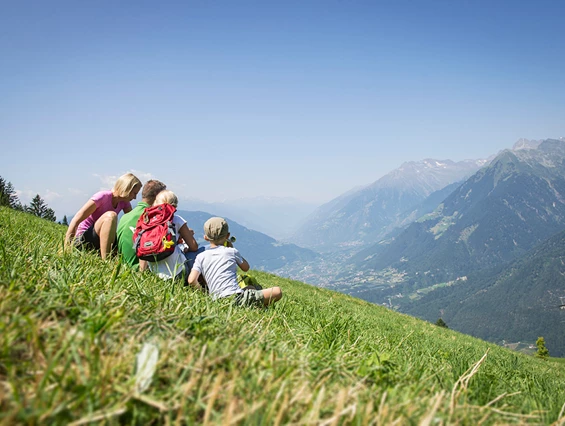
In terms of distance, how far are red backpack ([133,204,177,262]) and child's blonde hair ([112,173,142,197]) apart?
5.70 ft

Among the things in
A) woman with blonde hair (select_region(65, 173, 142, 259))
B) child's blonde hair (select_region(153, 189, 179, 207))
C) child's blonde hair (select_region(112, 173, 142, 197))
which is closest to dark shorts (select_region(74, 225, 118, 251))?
woman with blonde hair (select_region(65, 173, 142, 259))

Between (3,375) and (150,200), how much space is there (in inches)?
248

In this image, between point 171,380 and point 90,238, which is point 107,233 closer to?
point 90,238

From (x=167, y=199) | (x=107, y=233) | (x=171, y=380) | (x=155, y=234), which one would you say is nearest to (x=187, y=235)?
(x=167, y=199)

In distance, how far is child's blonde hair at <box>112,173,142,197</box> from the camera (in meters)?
7.48

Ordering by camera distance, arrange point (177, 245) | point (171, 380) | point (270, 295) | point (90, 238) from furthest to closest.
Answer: point (90, 238), point (177, 245), point (270, 295), point (171, 380)

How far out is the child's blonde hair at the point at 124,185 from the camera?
748 centimetres

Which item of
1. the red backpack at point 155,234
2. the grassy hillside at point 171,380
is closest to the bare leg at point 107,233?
the red backpack at point 155,234

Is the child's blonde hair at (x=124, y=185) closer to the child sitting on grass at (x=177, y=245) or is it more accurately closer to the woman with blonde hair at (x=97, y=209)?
the woman with blonde hair at (x=97, y=209)

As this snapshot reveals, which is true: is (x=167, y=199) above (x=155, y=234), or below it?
above

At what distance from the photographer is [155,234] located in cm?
573

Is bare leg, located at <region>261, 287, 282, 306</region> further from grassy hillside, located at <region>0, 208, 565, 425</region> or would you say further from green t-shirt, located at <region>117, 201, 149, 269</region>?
grassy hillside, located at <region>0, 208, 565, 425</region>

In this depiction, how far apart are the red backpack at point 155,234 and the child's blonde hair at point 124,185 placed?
1738 millimetres

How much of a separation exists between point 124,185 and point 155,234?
2351 mm
